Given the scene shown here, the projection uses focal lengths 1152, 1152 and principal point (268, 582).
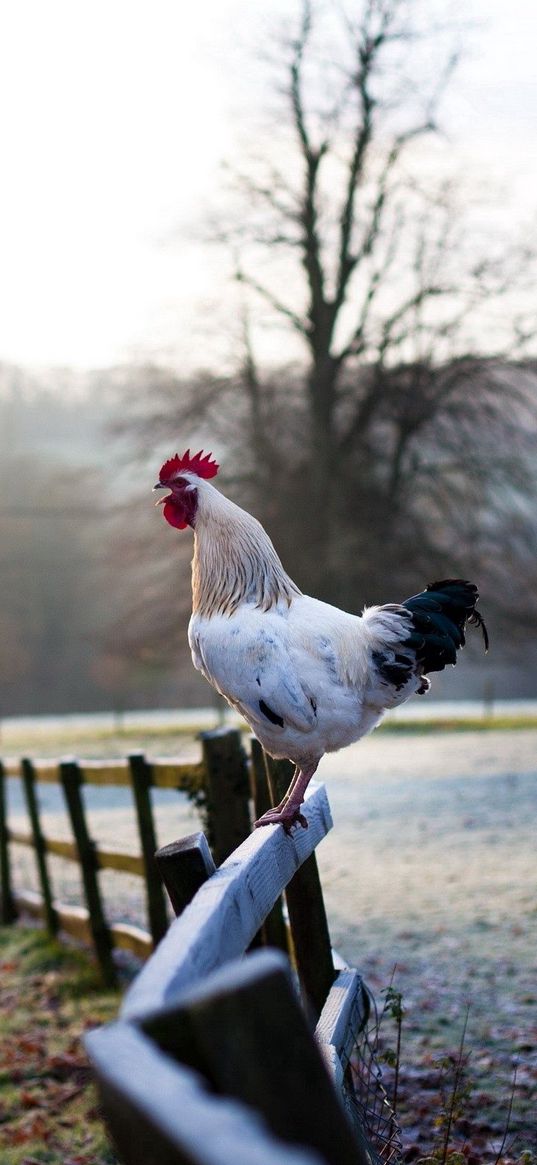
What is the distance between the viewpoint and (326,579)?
23969mm

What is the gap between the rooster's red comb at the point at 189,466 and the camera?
173 inches

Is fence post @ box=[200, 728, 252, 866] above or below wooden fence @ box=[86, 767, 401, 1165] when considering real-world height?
below

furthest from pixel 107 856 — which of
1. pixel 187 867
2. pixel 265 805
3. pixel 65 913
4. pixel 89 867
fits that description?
pixel 187 867

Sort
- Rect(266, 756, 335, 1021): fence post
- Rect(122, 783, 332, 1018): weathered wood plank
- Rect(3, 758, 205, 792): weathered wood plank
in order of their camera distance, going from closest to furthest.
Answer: Rect(122, 783, 332, 1018): weathered wood plank, Rect(266, 756, 335, 1021): fence post, Rect(3, 758, 205, 792): weathered wood plank

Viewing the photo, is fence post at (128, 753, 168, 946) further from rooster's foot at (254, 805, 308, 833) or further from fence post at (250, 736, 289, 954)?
rooster's foot at (254, 805, 308, 833)

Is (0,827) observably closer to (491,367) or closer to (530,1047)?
(530,1047)

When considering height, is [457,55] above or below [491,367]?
above

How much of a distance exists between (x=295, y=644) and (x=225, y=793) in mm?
1412

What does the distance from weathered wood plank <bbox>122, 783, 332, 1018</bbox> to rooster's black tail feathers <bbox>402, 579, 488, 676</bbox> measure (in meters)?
1.25

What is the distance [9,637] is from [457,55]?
33.3 metres

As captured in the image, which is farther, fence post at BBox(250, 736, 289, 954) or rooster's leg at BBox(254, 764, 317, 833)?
fence post at BBox(250, 736, 289, 954)

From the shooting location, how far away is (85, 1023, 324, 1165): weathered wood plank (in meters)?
0.99

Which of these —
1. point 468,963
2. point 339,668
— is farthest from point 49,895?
point 339,668

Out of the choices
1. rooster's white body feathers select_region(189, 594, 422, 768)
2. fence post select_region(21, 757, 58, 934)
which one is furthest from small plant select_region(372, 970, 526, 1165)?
fence post select_region(21, 757, 58, 934)
